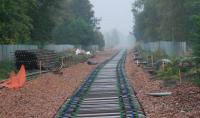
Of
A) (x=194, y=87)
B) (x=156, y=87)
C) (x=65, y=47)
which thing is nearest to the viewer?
(x=194, y=87)

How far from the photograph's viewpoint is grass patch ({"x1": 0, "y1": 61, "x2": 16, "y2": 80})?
33.9 metres

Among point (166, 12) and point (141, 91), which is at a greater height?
point (166, 12)

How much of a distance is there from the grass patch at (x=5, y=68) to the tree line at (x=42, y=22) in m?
4.48

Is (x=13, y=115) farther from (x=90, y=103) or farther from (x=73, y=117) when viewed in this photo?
(x=90, y=103)

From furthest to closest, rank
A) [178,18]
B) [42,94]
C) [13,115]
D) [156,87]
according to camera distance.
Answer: [178,18], [156,87], [42,94], [13,115]

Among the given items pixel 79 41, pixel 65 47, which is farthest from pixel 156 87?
pixel 79 41

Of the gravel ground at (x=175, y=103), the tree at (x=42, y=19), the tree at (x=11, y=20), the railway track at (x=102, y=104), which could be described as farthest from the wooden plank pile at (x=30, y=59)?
the tree at (x=42, y=19)

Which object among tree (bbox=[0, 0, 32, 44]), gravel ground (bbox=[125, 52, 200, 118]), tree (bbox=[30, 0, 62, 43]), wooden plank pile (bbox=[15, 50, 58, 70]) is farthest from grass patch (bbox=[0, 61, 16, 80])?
tree (bbox=[30, 0, 62, 43])

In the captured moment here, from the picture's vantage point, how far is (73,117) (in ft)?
50.5

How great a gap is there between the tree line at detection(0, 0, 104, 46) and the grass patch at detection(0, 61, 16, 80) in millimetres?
4480

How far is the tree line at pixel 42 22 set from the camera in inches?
1762

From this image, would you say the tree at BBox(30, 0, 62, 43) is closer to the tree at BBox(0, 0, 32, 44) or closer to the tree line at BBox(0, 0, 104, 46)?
the tree line at BBox(0, 0, 104, 46)

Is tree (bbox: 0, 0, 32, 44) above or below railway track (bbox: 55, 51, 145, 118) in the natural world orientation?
above

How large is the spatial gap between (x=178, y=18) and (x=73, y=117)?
47032 millimetres
